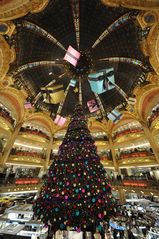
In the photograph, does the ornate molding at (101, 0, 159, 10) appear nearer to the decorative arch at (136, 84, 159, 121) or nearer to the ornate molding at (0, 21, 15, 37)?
the decorative arch at (136, 84, 159, 121)

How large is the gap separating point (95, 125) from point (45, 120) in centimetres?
775

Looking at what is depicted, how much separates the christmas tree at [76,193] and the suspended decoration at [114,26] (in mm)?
9948

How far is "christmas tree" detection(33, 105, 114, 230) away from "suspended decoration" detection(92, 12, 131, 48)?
32.6 ft

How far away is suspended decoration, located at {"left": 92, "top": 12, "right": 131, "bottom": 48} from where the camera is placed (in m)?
9.82

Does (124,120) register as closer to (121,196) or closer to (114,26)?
(121,196)

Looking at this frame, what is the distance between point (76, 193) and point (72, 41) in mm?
12097

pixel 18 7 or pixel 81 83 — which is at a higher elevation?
pixel 81 83

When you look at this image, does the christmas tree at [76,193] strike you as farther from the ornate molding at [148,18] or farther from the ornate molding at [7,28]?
the ornate molding at [7,28]

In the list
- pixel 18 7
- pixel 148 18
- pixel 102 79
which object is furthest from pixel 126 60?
pixel 18 7

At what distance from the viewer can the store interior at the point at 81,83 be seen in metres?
9.50

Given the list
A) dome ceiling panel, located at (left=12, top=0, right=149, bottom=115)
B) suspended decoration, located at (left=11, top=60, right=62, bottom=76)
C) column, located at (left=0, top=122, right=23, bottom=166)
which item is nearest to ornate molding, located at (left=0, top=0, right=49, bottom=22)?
dome ceiling panel, located at (left=12, top=0, right=149, bottom=115)

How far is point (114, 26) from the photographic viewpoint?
10617 millimetres

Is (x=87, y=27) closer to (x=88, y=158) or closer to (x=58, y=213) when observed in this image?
(x=88, y=158)

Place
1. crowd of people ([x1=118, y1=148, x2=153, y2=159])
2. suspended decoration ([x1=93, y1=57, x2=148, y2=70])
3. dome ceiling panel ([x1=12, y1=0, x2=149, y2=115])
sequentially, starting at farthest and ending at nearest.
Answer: crowd of people ([x1=118, y1=148, x2=153, y2=159]), suspended decoration ([x1=93, y1=57, x2=148, y2=70]), dome ceiling panel ([x1=12, y1=0, x2=149, y2=115])
